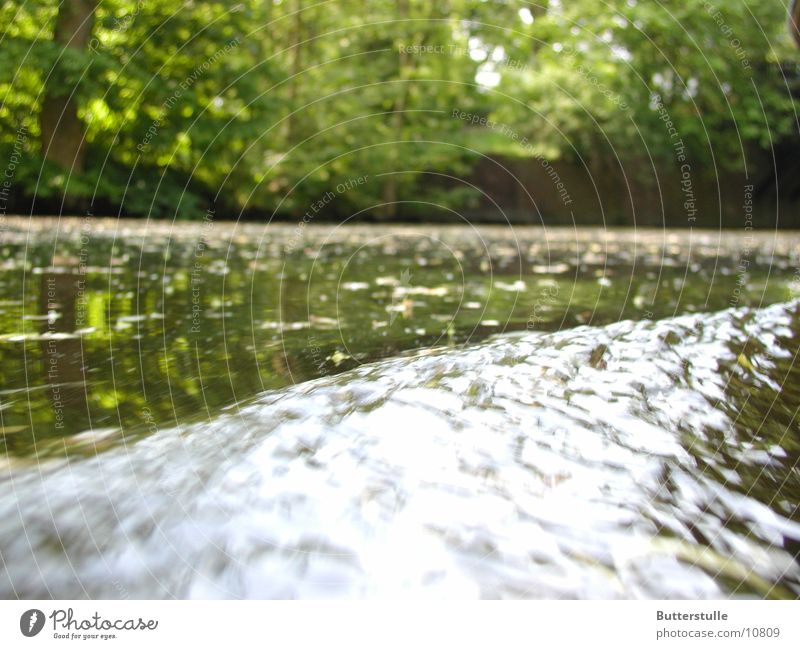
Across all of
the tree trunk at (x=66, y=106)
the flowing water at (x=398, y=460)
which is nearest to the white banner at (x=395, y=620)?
the flowing water at (x=398, y=460)

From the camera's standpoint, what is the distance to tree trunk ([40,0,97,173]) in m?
17.7

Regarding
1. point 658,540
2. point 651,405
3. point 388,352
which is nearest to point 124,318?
point 388,352

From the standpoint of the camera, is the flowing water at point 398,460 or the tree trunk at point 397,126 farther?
the tree trunk at point 397,126

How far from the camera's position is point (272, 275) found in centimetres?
718

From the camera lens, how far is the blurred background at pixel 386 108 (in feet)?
60.7

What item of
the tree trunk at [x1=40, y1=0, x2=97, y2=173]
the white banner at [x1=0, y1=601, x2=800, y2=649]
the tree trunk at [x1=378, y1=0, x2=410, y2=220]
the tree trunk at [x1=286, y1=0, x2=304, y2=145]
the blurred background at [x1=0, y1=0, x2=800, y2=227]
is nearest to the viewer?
the white banner at [x1=0, y1=601, x2=800, y2=649]

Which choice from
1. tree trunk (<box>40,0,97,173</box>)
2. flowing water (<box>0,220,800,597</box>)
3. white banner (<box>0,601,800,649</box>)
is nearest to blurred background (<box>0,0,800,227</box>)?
tree trunk (<box>40,0,97,173</box>)

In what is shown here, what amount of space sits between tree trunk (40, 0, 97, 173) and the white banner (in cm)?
1727

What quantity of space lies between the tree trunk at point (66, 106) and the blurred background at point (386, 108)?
0.06 m

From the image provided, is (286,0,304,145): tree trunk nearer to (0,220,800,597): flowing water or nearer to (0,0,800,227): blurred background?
(0,0,800,227): blurred background

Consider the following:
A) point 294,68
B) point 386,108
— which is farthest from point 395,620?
point 386,108

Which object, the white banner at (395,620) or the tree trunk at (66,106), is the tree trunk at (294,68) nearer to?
the tree trunk at (66,106)

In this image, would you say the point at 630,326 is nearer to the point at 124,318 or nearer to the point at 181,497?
the point at 181,497

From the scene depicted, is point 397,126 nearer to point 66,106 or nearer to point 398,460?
point 66,106
